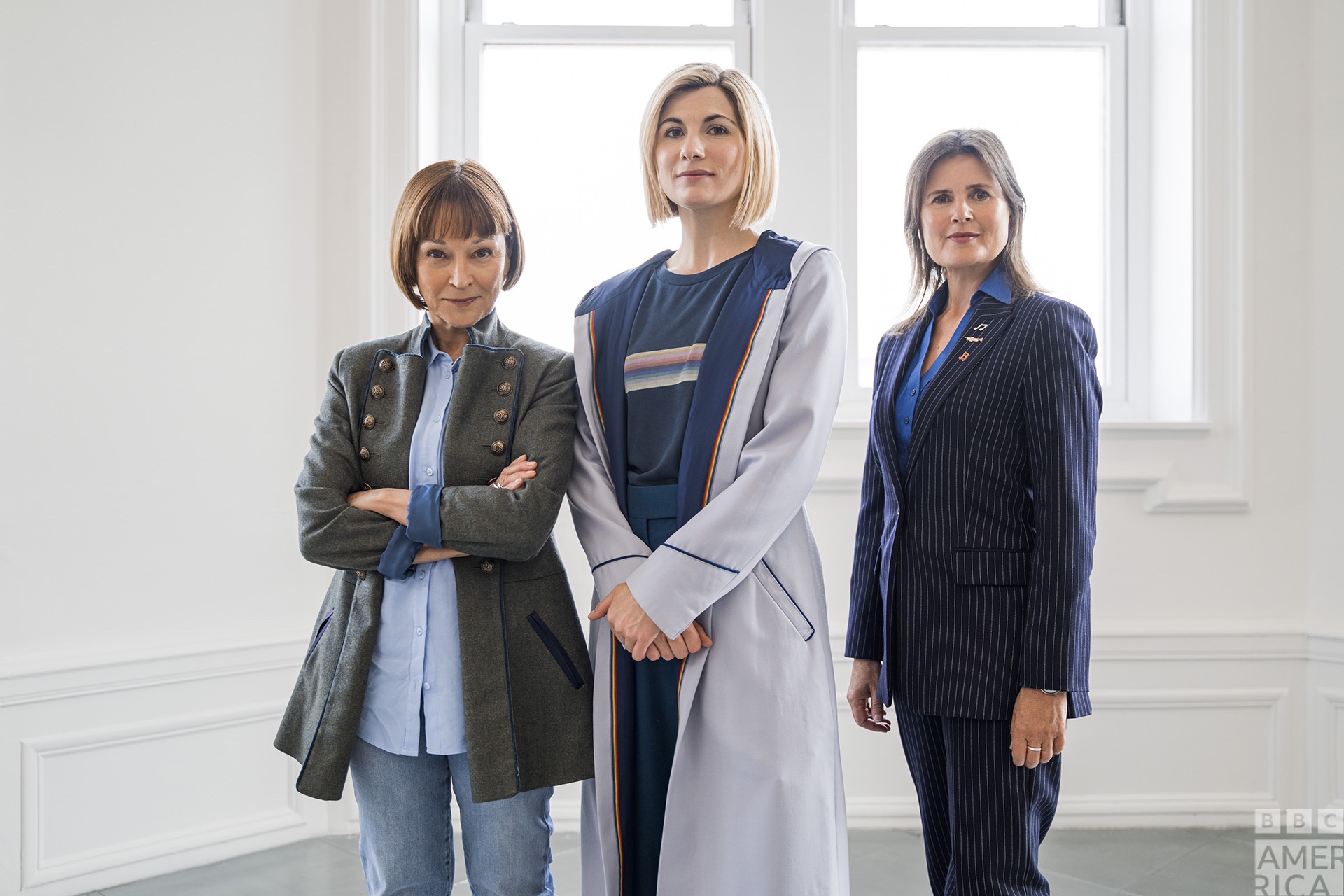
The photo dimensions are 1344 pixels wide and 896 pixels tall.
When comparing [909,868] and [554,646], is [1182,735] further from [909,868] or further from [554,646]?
[554,646]

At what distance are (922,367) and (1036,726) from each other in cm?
58

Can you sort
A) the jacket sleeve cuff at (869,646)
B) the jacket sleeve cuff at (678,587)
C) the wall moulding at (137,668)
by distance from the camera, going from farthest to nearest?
1. the wall moulding at (137,668)
2. the jacket sleeve cuff at (869,646)
3. the jacket sleeve cuff at (678,587)

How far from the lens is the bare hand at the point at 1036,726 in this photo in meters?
1.33

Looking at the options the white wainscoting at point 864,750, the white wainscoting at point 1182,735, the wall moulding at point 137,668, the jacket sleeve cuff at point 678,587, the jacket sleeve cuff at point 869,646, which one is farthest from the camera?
the white wainscoting at point 1182,735

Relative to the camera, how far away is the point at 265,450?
98.3 inches

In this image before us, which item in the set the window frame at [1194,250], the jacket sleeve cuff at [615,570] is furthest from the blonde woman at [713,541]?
the window frame at [1194,250]

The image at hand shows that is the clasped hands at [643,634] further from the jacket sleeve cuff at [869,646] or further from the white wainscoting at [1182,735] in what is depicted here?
the white wainscoting at [1182,735]

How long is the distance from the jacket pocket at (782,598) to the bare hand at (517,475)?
361mm

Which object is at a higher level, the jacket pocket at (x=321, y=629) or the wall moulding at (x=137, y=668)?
the jacket pocket at (x=321, y=629)

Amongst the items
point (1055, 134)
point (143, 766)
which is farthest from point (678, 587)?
point (1055, 134)

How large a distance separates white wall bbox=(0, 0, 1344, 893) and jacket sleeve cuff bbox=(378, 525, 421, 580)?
4.19 ft

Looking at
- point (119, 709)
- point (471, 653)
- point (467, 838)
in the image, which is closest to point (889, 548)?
point (471, 653)

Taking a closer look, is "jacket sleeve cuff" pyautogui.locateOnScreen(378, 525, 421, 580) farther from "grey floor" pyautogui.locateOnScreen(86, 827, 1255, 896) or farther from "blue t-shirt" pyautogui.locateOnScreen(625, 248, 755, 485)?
"grey floor" pyautogui.locateOnScreen(86, 827, 1255, 896)

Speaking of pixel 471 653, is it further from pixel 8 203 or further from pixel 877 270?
pixel 877 270
